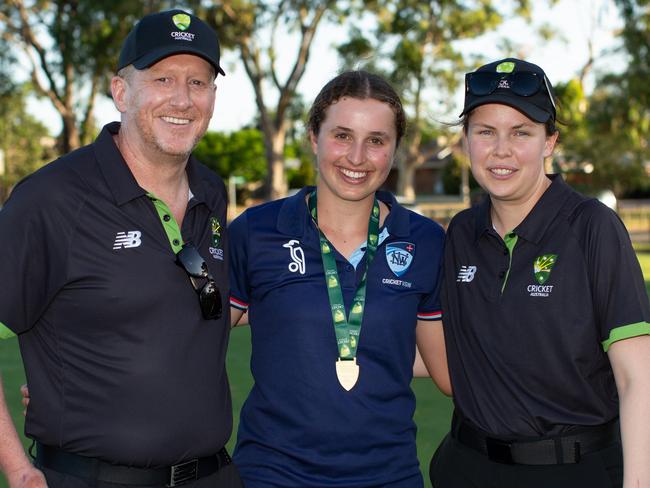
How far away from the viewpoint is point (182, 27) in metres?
3.35

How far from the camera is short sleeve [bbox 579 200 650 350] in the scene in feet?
9.83

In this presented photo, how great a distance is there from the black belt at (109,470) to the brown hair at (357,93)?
1637 mm

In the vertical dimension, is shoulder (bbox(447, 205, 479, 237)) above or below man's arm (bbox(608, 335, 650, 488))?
above

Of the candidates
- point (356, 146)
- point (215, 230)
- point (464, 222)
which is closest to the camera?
point (215, 230)

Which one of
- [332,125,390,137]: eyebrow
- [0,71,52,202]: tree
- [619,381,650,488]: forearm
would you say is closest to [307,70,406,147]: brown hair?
[332,125,390,137]: eyebrow

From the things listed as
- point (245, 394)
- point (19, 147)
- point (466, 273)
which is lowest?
point (245, 394)

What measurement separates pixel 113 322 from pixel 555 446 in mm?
1706

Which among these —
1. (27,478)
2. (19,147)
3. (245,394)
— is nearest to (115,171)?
(27,478)

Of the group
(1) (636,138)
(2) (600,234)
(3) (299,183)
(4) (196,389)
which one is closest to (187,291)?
(4) (196,389)

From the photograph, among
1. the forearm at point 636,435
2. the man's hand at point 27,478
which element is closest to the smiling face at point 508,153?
the forearm at point 636,435

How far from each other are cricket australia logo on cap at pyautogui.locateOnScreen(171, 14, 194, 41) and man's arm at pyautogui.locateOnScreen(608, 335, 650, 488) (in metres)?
2.01

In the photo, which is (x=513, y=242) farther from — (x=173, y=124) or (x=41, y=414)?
(x=41, y=414)

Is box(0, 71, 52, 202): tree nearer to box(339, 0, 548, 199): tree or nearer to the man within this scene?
box(339, 0, 548, 199): tree

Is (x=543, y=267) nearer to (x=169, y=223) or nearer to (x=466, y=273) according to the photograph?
(x=466, y=273)
